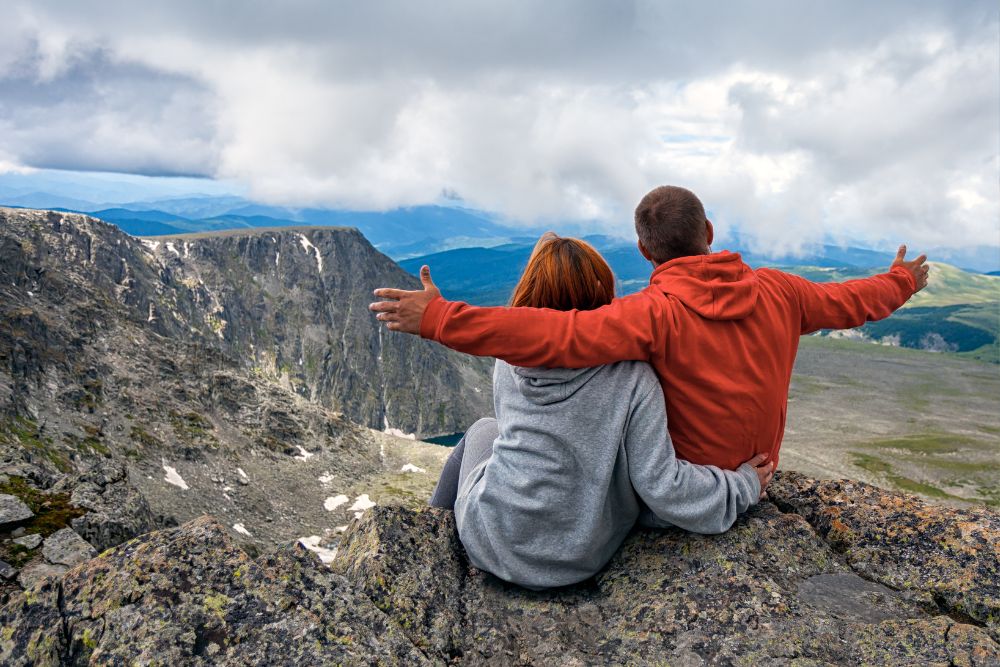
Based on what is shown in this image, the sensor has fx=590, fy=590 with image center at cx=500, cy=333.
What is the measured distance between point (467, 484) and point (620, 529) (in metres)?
2.26

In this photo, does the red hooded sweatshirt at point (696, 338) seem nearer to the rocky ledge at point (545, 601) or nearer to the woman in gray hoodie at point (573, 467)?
the woman in gray hoodie at point (573, 467)

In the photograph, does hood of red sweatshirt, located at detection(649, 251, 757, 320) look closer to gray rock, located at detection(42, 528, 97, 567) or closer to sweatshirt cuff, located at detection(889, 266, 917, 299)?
sweatshirt cuff, located at detection(889, 266, 917, 299)

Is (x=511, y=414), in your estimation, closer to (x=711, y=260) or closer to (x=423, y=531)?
(x=423, y=531)

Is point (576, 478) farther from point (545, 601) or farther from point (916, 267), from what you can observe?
point (916, 267)

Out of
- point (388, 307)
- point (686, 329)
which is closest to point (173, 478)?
point (388, 307)

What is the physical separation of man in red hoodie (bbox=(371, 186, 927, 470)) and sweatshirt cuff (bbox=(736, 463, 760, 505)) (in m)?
0.11

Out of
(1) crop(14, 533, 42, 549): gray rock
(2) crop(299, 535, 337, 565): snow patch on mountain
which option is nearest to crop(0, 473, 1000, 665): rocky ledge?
(1) crop(14, 533, 42, 549): gray rock

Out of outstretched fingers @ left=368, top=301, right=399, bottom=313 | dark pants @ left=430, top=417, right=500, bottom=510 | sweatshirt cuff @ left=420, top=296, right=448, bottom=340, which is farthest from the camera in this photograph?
dark pants @ left=430, top=417, right=500, bottom=510

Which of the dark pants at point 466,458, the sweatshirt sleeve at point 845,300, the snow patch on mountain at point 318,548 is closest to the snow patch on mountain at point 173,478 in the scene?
the snow patch on mountain at point 318,548

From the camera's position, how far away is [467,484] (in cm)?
844

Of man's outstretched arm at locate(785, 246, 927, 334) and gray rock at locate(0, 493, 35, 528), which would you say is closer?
man's outstretched arm at locate(785, 246, 927, 334)

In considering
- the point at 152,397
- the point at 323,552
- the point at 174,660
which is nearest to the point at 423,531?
the point at 174,660

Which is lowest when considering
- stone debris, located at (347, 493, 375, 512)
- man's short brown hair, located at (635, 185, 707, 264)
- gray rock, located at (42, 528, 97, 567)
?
stone debris, located at (347, 493, 375, 512)

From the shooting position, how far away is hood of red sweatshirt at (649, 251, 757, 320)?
713 cm
